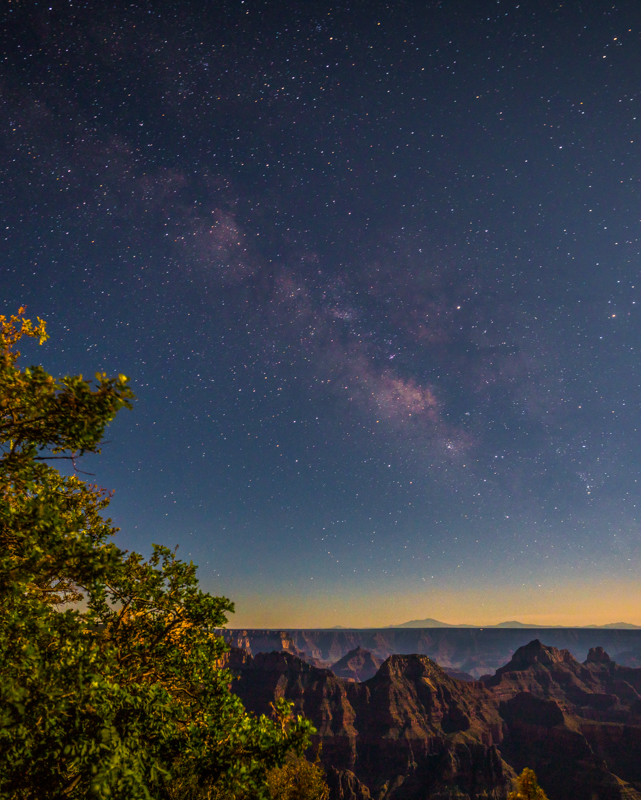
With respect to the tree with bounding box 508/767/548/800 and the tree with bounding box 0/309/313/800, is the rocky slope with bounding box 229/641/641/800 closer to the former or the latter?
the tree with bounding box 508/767/548/800

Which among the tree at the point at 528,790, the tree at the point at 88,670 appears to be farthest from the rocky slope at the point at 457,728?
the tree at the point at 88,670

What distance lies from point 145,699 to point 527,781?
38.5 meters

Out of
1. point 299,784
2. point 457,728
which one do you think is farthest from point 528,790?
point 457,728

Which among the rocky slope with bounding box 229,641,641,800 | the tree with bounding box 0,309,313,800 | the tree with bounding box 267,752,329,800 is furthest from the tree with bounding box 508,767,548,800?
the rocky slope with bounding box 229,641,641,800

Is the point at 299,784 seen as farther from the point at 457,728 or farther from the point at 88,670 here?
the point at 457,728

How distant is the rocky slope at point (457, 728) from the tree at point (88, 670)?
116063mm

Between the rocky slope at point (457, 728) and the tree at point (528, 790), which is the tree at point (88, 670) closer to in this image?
the tree at point (528, 790)

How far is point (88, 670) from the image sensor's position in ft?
19.1

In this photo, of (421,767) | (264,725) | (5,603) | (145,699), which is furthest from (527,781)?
(421,767)

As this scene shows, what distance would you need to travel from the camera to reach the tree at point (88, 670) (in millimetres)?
5309

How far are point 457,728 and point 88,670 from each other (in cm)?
17174

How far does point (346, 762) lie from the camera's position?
120 m

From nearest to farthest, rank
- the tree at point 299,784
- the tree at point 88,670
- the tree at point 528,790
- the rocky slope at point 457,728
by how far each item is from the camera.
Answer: the tree at point 88,670 → the tree at point 299,784 → the tree at point 528,790 → the rocky slope at point 457,728

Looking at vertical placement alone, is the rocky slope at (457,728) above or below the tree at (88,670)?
below
